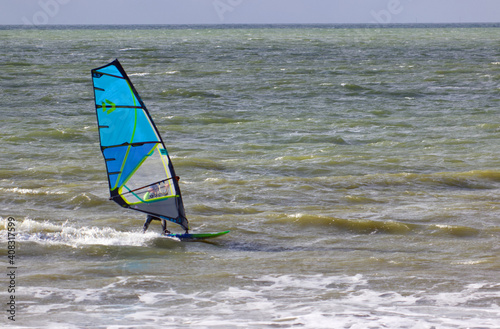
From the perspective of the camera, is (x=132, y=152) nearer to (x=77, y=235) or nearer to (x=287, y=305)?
(x=77, y=235)

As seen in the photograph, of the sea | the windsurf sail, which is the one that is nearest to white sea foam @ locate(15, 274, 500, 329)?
the sea

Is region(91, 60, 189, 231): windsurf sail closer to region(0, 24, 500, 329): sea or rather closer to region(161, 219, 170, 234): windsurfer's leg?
region(161, 219, 170, 234): windsurfer's leg

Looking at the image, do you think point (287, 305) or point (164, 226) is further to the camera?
point (164, 226)

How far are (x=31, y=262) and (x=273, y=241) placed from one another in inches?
153

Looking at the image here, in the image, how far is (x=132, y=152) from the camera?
1050 centimetres

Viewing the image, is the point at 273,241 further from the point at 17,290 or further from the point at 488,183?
the point at 488,183

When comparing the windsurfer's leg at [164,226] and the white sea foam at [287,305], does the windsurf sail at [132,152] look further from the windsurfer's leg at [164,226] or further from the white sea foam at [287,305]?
the white sea foam at [287,305]

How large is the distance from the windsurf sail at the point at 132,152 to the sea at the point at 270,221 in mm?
762

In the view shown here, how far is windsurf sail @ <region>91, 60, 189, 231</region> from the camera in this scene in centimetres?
1011

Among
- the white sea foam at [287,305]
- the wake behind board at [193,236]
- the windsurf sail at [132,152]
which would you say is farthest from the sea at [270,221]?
the windsurf sail at [132,152]

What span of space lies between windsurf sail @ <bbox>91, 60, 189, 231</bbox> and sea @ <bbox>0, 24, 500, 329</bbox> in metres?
0.76

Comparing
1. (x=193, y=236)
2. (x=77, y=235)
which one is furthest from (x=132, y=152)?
(x=77, y=235)

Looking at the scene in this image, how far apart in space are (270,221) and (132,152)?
3165mm

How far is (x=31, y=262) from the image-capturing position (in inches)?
396
